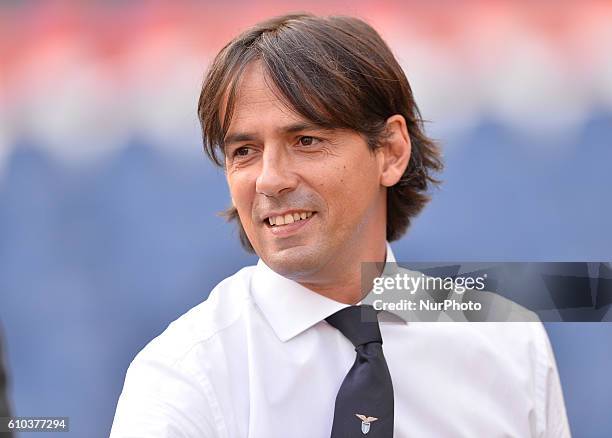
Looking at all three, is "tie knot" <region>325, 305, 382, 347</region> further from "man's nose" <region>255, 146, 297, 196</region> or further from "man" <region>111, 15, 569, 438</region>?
"man's nose" <region>255, 146, 297, 196</region>

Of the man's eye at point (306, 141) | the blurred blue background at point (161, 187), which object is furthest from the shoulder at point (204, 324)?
the blurred blue background at point (161, 187)

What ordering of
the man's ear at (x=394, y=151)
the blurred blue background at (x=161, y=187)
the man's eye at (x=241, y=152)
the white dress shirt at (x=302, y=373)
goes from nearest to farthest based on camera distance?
1. the white dress shirt at (x=302, y=373)
2. the man's eye at (x=241, y=152)
3. the man's ear at (x=394, y=151)
4. the blurred blue background at (x=161, y=187)

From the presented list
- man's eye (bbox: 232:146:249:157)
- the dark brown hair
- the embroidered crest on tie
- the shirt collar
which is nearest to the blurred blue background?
the dark brown hair

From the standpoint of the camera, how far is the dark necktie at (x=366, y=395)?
6.09 feet

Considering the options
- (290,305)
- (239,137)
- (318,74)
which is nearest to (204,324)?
(290,305)

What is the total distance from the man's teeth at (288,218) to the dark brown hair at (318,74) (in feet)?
0.62

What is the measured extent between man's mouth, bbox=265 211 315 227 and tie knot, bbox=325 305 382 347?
24 centimetres

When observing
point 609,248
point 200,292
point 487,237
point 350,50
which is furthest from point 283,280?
point 609,248

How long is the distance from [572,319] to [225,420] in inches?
46.5

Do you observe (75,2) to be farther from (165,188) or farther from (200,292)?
(200,292)

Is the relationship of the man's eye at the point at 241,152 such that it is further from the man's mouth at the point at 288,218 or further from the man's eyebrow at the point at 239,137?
the man's mouth at the point at 288,218

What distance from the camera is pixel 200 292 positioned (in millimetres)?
2729

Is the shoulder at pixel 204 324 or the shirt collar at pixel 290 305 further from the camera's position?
the shirt collar at pixel 290 305

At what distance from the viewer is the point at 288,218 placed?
6.21 ft
